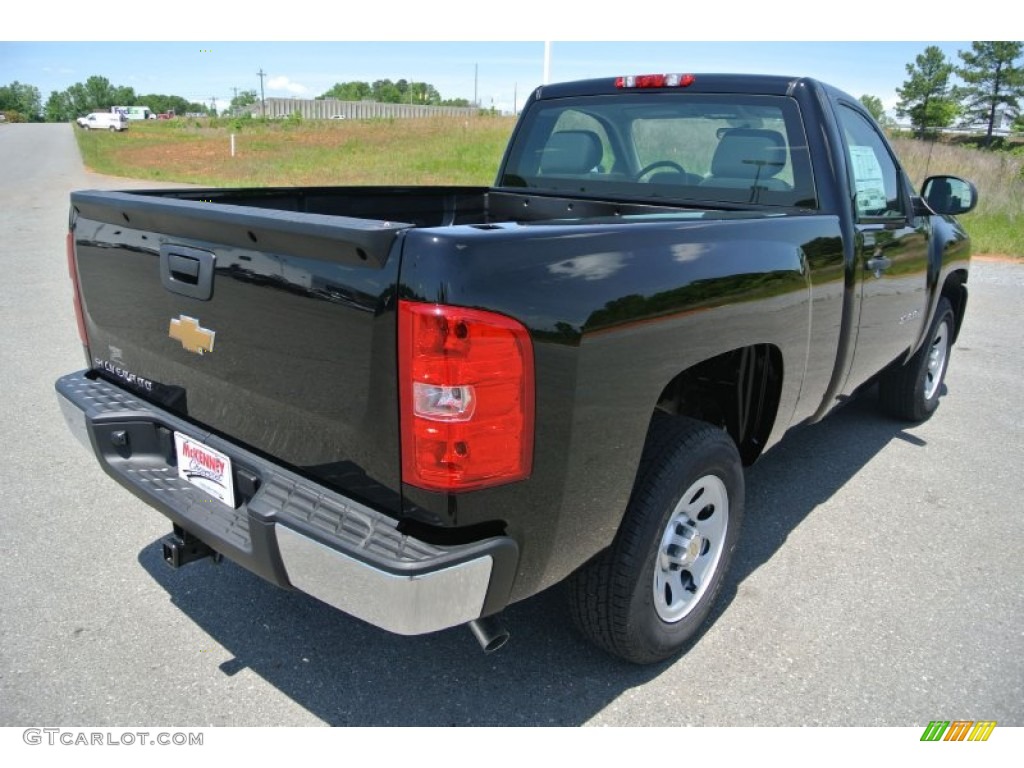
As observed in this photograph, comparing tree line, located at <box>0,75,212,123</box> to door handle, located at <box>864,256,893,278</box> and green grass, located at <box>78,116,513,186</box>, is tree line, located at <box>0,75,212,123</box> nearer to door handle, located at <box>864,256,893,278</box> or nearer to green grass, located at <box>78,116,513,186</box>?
green grass, located at <box>78,116,513,186</box>

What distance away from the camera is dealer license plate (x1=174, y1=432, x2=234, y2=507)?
2225mm

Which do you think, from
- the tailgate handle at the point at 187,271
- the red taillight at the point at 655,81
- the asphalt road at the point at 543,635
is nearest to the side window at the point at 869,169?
the red taillight at the point at 655,81

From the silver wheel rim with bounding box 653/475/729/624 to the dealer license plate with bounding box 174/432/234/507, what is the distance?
4.34 feet

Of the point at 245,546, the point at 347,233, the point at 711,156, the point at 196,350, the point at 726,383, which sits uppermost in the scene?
the point at 711,156

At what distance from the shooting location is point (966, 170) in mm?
18516

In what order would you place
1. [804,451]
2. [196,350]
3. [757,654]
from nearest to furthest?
[196,350]
[757,654]
[804,451]

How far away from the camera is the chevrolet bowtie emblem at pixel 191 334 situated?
2.24 m

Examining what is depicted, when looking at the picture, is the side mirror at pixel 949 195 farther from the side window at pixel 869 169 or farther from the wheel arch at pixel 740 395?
the wheel arch at pixel 740 395

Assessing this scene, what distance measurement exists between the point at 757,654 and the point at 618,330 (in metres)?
1.41

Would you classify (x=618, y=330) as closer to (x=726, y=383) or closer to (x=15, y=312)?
(x=726, y=383)

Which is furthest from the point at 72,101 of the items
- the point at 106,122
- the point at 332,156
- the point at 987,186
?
the point at 987,186

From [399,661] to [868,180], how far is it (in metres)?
2.98

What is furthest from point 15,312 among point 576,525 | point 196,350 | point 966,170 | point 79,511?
point 966,170

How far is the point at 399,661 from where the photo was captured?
2566 mm
